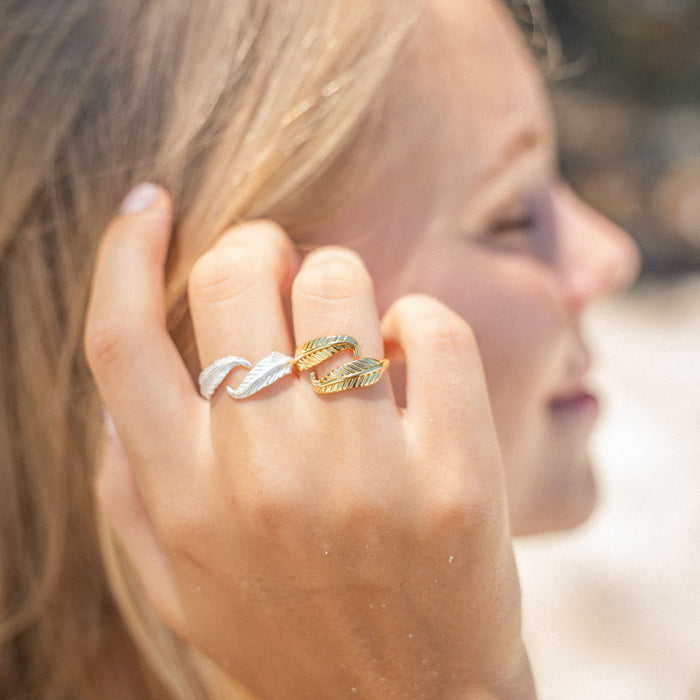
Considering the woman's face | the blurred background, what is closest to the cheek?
the woman's face

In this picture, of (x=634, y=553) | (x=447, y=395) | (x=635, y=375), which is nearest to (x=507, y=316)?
(x=447, y=395)

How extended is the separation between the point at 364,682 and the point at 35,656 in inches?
26.7

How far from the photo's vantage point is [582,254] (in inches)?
41.0

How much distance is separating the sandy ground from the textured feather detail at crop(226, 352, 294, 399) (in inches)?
56.2

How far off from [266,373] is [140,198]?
11.9 inches

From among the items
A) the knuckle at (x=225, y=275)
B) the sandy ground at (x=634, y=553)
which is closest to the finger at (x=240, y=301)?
the knuckle at (x=225, y=275)

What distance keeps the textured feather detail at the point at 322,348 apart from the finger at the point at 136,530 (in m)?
0.32

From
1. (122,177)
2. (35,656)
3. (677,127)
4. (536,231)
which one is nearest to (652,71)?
(677,127)

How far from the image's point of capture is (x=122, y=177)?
88 cm

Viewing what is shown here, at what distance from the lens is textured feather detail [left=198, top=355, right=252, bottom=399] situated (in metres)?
0.72

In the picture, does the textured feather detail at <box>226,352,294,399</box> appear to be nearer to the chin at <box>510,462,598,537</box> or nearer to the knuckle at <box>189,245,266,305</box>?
the knuckle at <box>189,245,266,305</box>

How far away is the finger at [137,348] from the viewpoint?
77 cm

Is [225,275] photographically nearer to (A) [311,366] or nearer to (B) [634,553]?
(A) [311,366]

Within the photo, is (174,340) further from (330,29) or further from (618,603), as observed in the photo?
(618,603)
